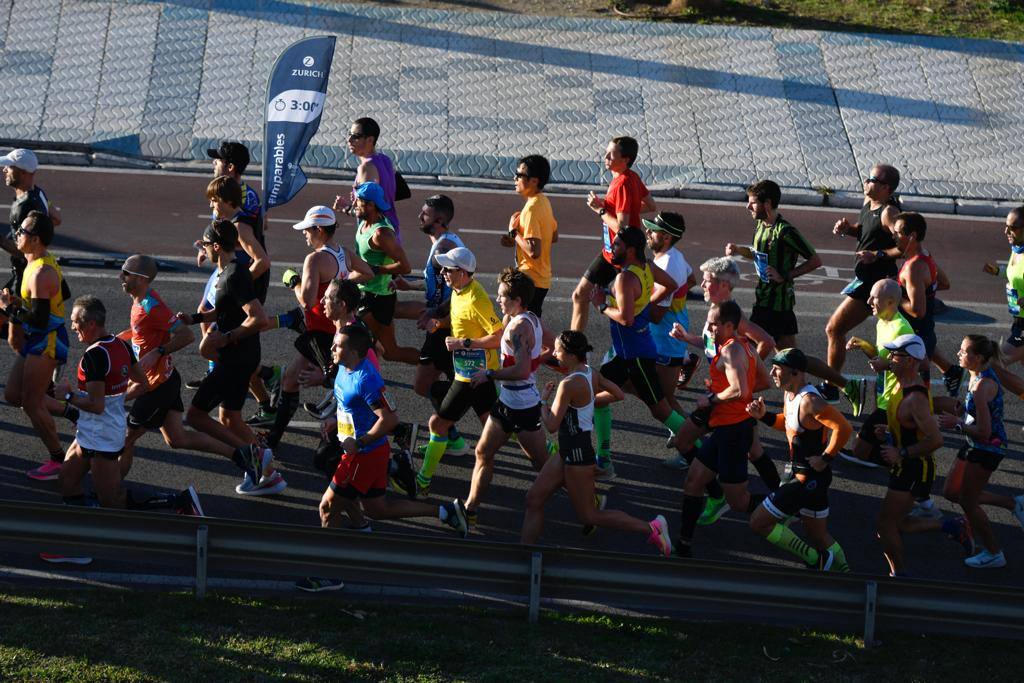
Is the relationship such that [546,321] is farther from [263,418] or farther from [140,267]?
[140,267]

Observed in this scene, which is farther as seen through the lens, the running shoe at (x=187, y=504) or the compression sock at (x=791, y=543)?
the running shoe at (x=187, y=504)

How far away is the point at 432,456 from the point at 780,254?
12.9ft

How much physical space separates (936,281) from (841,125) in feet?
35.9

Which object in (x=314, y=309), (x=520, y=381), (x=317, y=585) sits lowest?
(x=317, y=585)

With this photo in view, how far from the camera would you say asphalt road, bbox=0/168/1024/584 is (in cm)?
1020

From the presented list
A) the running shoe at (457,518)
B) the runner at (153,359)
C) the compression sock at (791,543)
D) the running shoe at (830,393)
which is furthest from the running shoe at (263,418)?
the running shoe at (830,393)

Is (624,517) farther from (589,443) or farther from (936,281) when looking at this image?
(936,281)

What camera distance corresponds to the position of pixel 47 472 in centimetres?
1046

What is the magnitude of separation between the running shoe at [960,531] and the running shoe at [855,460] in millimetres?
1533

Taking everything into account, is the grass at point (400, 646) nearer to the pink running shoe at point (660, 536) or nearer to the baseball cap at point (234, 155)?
the pink running shoe at point (660, 536)

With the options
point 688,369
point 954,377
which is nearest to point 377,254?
point 688,369

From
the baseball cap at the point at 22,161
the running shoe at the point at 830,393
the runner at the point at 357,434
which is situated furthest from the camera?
the running shoe at the point at 830,393

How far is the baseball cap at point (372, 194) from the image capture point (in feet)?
38.5

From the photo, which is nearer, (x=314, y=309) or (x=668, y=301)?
(x=314, y=309)
